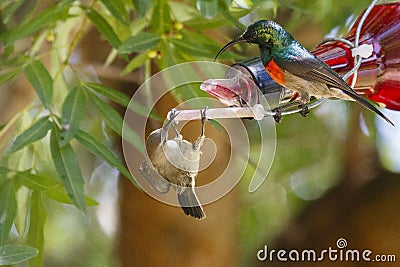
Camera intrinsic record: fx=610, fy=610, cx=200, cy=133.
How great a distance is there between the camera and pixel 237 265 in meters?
0.98

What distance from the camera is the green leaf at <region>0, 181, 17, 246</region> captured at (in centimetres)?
57

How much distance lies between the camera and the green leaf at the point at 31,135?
0.54m

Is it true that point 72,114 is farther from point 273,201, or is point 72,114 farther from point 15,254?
point 273,201

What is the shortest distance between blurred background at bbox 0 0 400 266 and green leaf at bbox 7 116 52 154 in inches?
11.7

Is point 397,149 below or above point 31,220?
above

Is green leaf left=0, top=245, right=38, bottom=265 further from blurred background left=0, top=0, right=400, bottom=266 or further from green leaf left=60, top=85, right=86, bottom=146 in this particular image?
blurred background left=0, top=0, right=400, bottom=266

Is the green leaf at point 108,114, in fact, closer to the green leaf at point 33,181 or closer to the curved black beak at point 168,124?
the green leaf at point 33,181

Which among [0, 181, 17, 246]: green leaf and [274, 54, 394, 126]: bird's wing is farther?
[0, 181, 17, 246]: green leaf

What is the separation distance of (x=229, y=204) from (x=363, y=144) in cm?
27

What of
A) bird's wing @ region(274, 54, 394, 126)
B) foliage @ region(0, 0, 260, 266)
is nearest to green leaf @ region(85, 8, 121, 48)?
foliage @ region(0, 0, 260, 266)

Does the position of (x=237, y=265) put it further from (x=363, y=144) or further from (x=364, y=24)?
(x=364, y=24)

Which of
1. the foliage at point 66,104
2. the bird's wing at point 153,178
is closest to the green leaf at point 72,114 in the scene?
the foliage at point 66,104

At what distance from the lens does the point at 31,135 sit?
55cm

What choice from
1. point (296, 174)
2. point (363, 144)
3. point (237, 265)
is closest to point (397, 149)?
point (363, 144)
